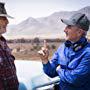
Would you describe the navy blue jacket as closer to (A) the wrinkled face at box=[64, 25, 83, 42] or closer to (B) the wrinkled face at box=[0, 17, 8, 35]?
(A) the wrinkled face at box=[64, 25, 83, 42]

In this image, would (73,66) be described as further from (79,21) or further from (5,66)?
(5,66)

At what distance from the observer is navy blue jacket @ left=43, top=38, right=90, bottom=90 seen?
5.04m

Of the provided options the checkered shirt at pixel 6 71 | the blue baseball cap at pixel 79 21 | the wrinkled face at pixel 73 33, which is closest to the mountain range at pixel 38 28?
the blue baseball cap at pixel 79 21

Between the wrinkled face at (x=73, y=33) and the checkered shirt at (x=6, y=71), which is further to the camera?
the wrinkled face at (x=73, y=33)

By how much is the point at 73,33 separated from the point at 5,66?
1.14 meters

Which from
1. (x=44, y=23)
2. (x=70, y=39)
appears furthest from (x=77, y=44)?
(x=44, y=23)

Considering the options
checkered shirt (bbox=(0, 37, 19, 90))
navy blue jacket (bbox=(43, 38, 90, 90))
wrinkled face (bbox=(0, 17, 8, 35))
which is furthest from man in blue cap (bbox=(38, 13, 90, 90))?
wrinkled face (bbox=(0, 17, 8, 35))

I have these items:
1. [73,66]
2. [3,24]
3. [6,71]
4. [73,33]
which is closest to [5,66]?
[6,71]

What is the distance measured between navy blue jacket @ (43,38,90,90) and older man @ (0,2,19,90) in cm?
74

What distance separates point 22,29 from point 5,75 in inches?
4787

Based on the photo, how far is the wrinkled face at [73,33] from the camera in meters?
5.23

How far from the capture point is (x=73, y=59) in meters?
5.16

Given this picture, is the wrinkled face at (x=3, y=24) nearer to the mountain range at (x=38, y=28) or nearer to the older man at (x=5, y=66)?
the older man at (x=5, y=66)

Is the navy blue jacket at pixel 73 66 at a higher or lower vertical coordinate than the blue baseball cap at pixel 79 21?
lower
